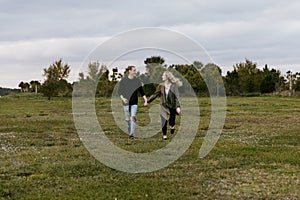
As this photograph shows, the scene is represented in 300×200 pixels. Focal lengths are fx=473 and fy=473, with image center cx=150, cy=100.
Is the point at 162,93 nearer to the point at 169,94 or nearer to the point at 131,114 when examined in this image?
the point at 169,94

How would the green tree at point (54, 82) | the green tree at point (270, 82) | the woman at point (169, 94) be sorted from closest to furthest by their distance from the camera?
the woman at point (169, 94), the green tree at point (54, 82), the green tree at point (270, 82)

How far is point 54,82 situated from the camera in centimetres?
7450

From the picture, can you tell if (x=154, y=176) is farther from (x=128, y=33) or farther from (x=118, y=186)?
(x=128, y=33)

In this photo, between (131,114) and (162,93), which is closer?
(162,93)

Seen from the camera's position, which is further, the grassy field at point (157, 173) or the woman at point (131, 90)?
the woman at point (131, 90)

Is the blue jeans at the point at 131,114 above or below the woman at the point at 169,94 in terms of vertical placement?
below

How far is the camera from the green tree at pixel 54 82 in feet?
246

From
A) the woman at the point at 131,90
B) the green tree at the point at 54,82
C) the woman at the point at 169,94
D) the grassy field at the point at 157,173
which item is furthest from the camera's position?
the green tree at the point at 54,82

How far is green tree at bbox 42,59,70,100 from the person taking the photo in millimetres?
74875

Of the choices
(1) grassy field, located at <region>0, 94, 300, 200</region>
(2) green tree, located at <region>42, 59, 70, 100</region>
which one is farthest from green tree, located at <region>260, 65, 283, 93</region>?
(1) grassy field, located at <region>0, 94, 300, 200</region>

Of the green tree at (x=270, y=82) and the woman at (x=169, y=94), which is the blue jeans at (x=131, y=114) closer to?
the woman at (x=169, y=94)

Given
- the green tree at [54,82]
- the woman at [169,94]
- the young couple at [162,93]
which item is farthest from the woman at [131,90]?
the green tree at [54,82]

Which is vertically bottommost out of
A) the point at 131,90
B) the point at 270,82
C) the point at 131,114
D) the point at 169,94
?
the point at 131,114

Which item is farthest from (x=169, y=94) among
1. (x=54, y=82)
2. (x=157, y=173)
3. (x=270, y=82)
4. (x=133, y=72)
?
(x=270, y=82)
